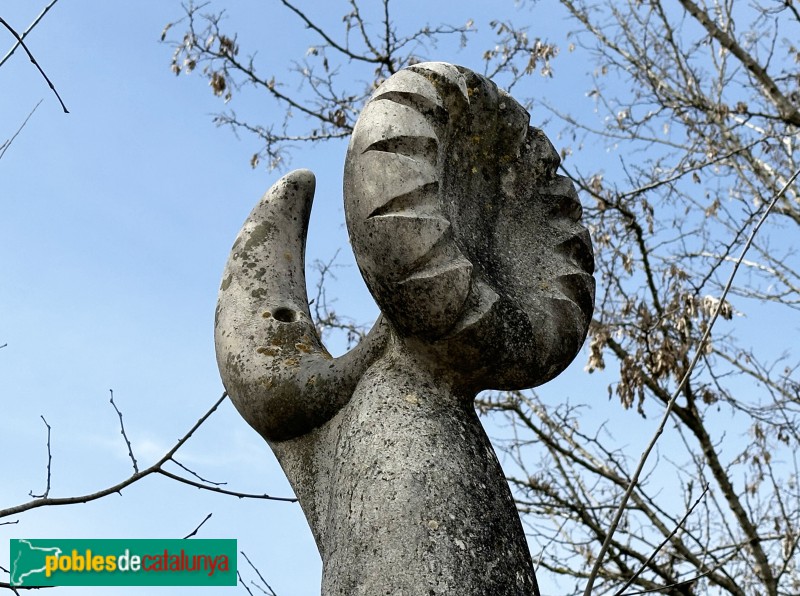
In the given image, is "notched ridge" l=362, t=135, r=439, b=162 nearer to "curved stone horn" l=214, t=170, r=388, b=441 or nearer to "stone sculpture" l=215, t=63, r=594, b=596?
"stone sculpture" l=215, t=63, r=594, b=596

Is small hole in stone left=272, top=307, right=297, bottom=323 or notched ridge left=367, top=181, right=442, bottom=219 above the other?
small hole in stone left=272, top=307, right=297, bottom=323

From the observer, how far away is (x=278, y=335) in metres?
2.26

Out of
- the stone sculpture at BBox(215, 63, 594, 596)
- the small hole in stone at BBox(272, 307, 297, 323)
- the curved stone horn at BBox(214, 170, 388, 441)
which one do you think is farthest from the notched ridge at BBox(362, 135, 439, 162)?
the small hole in stone at BBox(272, 307, 297, 323)

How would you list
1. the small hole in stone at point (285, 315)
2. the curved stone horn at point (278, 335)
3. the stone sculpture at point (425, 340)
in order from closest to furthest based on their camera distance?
the stone sculpture at point (425, 340) → the curved stone horn at point (278, 335) → the small hole in stone at point (285, 315)

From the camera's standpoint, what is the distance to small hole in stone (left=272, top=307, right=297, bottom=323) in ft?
7.64

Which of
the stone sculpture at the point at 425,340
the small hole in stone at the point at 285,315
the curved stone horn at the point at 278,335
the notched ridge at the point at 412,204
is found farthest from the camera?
the small hole in stone at the point at 285,315

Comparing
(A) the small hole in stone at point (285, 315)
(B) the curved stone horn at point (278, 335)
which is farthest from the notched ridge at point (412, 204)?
(A) the small hole in stone at point (285, 315)

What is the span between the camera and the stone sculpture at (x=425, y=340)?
178 cm

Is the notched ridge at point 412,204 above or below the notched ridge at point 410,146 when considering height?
below

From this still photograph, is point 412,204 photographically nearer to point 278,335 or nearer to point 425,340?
point 425,340

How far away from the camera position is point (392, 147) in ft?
6.38

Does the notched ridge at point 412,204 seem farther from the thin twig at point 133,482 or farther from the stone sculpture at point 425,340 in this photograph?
the thin twig at point 133,482

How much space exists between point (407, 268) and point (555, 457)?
4.34 m

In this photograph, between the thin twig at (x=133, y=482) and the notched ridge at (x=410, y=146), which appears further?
the thin twig at (x=133, y=482)
